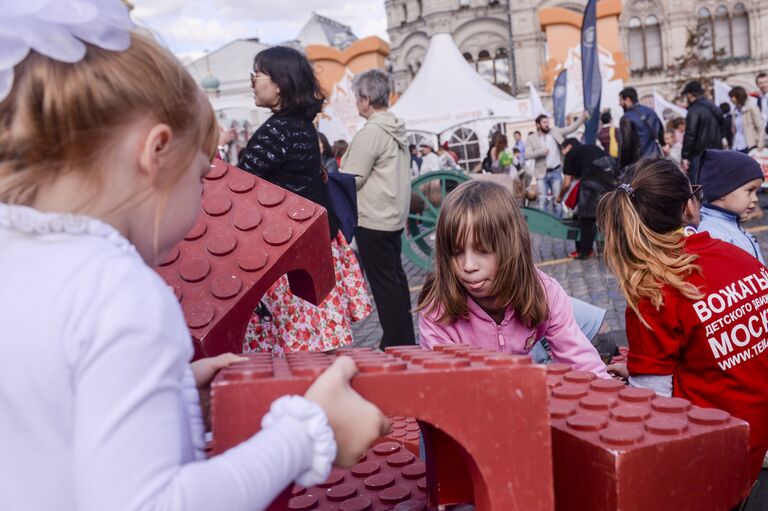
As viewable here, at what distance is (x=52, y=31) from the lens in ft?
2.97

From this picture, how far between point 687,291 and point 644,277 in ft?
0.54

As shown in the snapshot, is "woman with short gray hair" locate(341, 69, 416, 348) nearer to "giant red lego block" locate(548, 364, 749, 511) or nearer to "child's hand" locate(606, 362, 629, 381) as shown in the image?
"child's hand" locate(606, 362, 629, 381)

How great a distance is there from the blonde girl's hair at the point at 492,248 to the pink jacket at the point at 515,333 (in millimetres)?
34

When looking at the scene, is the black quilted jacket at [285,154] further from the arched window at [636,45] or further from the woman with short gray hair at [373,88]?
the arched window at [636,45]

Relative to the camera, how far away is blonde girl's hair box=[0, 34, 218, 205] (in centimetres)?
89

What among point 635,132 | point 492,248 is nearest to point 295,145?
point 492,248

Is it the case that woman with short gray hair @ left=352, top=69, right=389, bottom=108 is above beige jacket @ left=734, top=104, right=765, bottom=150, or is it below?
above

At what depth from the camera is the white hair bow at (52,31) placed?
0.90 m

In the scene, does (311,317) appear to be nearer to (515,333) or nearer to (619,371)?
(515,333)

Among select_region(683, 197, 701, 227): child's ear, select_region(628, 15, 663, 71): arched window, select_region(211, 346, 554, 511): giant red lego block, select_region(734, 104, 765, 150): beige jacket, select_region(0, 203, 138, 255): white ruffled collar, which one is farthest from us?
select_region(628, 15, 663, 71): arched window

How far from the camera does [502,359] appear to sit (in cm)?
108

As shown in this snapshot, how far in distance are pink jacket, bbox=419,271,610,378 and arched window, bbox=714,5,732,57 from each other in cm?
4024

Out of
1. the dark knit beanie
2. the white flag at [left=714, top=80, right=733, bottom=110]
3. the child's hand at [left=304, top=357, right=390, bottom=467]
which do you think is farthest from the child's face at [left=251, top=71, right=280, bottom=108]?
the white flag at [left=714, top=80, right=733, bottom=110]

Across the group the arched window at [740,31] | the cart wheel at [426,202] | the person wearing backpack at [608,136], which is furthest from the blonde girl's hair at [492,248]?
the arched window at [740,31]
